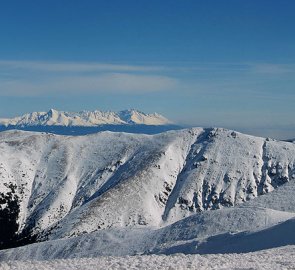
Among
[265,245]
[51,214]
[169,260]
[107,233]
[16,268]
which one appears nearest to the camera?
[16,268]

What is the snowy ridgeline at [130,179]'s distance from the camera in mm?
134375

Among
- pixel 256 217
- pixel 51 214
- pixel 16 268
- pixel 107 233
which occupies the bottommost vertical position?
pixel 51 214

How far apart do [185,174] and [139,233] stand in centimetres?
8101

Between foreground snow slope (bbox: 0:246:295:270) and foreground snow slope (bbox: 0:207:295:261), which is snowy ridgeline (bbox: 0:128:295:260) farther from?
foreground snow slope (bbox: 0:246:295:270)

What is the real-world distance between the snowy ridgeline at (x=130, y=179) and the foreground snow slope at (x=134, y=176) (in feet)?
1.04

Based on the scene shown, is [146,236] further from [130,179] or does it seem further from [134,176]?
[134,176]

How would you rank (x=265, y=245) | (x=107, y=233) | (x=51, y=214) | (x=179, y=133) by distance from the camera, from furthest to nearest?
(x=179, y=133) < (x=51, y=214) < (x=107, y=233) < (x=265, y=245)

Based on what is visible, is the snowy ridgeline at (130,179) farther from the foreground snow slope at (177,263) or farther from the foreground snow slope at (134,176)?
the foreground snow slope at (177,263)

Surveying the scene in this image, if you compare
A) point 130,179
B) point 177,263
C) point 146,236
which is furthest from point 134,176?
point 177,263

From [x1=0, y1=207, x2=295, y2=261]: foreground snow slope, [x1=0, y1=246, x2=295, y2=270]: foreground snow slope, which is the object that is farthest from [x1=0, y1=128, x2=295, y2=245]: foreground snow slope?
[x1=0, y1=246, x2=295, y2=270]: foreground snow slope

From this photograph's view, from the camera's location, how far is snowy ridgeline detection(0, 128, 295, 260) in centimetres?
13438

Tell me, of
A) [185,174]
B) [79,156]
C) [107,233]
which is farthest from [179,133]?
[107,233]

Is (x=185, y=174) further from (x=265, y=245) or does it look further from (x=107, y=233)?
(x=265, y=245)

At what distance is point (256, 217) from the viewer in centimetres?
7594
